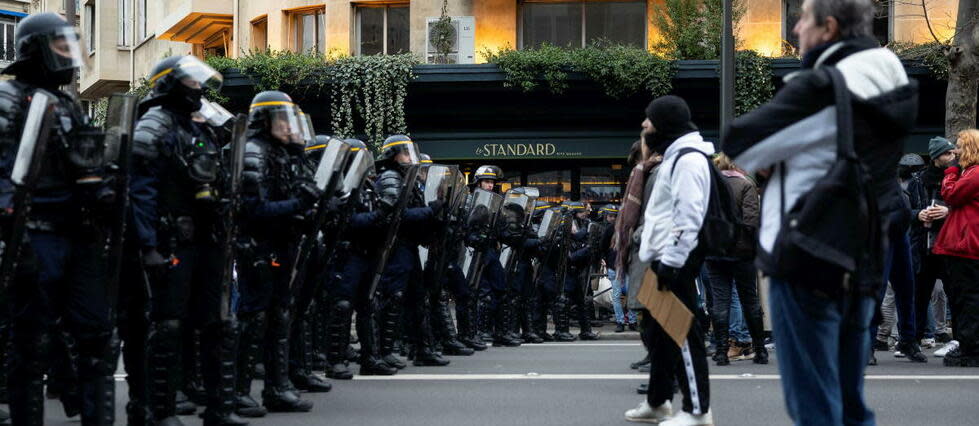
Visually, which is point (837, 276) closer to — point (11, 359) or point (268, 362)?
point (11, 359)

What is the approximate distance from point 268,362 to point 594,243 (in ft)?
33.9

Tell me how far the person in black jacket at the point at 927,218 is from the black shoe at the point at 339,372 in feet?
15.1

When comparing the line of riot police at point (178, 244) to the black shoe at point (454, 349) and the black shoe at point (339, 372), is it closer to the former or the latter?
the black shoe at point (339, 372)

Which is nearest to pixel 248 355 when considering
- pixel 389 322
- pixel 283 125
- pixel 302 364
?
pixel 283 125

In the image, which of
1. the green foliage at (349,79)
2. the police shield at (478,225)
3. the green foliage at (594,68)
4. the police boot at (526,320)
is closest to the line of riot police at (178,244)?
the police shield at (478,225)

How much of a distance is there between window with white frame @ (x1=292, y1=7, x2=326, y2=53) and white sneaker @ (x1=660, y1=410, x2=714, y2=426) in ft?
65.1

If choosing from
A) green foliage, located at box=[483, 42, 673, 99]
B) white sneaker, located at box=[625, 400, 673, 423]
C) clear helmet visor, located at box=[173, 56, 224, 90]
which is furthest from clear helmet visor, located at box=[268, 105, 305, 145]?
green foliage, located at box=[483, 42, 673, 99]

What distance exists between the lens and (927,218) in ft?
35.7

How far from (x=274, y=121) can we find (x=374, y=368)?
299cm

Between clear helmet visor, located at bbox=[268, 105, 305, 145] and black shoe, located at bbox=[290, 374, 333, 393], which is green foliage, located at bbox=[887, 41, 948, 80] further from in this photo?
clear helmet visor, located at bbox=[268, 105, 305, 145]

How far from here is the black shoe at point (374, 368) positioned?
10.0 meters

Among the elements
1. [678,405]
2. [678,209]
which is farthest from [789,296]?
[678,405]

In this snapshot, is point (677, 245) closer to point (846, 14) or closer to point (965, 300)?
point (846, 14)

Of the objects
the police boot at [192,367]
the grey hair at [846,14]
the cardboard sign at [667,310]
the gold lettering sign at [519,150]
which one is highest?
the gold lettering sign at [519,150]
